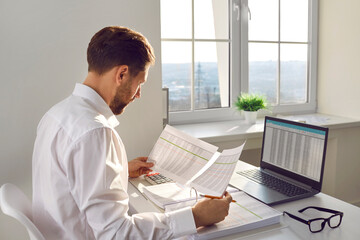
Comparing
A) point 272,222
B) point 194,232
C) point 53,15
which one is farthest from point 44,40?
point 272,222

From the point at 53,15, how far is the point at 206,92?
4.14 feet

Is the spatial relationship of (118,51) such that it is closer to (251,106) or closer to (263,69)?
(251,106)

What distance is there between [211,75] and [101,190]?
1.78m

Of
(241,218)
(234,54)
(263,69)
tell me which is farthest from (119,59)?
(263,69)

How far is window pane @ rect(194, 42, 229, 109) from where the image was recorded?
253cm

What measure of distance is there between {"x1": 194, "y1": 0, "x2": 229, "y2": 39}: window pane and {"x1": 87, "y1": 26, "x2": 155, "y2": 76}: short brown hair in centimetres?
139

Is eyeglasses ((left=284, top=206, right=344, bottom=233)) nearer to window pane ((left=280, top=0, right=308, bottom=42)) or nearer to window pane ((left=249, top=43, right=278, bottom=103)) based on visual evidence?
window pane ((left=249, top=43, right=278, bottom=103))

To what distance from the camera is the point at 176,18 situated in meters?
2.39

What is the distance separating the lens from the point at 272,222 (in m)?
1.12

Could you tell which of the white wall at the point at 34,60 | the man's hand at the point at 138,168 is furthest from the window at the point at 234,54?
the man's hand at the point at 138,168

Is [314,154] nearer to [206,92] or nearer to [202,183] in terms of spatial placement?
[202,183]

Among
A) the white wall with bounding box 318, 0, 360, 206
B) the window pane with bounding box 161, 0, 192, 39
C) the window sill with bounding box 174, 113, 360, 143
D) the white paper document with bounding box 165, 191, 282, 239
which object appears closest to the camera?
the white paper document with bounding box 165, 191, 282, 239

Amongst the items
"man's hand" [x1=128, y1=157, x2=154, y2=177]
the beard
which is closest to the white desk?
"man's hand" [x1=128, y1=157, x2=154, y2=177]

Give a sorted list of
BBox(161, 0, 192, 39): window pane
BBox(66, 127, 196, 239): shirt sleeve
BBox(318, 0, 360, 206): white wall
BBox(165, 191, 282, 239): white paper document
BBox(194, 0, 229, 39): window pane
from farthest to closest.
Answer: BBox(318, 0, 360, 206): white wall < BBox(194, 0, 229, 39): window pane < BBox(161, 0, 192, 39): window pane < BBox(165, 191, 282, 239): white paper document < BBox(66, 127, 196, 239): shirt sleeve
